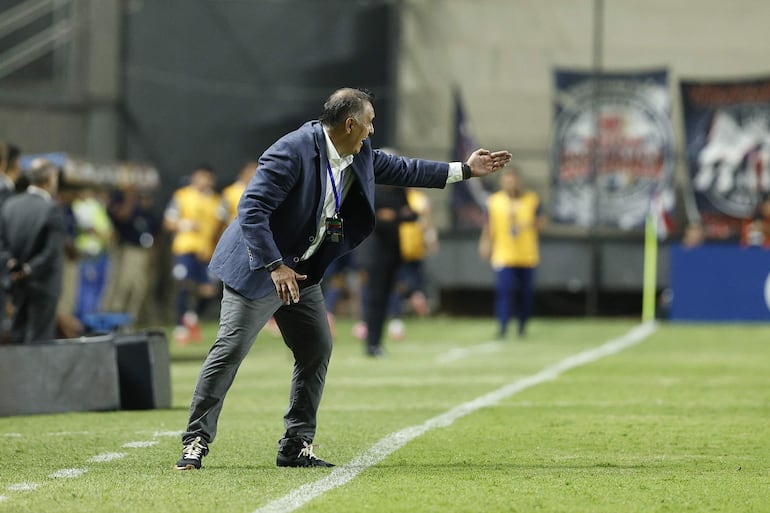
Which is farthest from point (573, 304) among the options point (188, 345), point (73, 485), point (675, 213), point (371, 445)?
point (73, 485)

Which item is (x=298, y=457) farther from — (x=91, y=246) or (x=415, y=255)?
(x=415, y=255)

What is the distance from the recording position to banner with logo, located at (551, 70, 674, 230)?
27.0m

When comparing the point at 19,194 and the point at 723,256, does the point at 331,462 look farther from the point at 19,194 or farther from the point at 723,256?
the point at 723,256

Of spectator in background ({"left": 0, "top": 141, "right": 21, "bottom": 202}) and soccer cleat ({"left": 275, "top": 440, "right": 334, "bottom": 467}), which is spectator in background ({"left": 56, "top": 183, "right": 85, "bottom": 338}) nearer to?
spectator in background ({"left": 0, "top": 141, "right": 21, "bottom": 202})

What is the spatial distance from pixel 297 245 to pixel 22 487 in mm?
1722

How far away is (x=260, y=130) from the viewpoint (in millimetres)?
26500

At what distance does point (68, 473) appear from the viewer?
789 cm

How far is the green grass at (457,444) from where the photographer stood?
6969 millimetres

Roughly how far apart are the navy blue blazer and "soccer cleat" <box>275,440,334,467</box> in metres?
0.81

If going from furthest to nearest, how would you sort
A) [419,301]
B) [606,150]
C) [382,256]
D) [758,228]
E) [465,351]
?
[606,150] → [758,228] → [419,301] → [465,351] → [382,256]

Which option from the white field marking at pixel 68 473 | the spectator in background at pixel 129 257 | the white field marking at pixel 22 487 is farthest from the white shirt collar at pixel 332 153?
the spectator in background at pixel 129 257

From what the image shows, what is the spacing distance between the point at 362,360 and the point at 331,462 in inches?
332

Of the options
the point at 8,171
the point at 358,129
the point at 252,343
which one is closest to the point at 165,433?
the point at 252,343

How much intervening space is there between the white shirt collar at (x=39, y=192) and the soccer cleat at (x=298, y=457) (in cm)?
567
